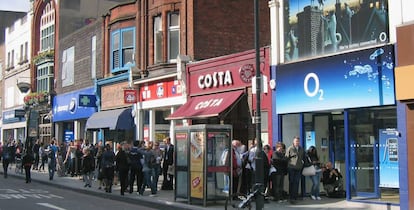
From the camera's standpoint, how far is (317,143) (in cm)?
1645

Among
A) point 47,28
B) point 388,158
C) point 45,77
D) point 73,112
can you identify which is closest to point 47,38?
point 47,28

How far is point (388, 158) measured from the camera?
44.8 ft

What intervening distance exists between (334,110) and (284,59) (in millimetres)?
2670

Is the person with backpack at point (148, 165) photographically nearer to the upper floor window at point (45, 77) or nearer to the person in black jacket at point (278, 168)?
the person in black jacket at point (278, 168)

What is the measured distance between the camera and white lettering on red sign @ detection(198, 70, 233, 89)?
19470mm

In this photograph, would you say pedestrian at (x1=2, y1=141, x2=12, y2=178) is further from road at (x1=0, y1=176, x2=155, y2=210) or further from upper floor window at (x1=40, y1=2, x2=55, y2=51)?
upper floor window at (x1=40, y1=2, x2=55, y2=51)

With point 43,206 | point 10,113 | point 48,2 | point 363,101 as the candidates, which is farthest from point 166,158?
point 10,113

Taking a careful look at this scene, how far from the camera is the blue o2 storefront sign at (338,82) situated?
1309cm

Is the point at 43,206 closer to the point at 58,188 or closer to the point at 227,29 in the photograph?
the point at 58,188

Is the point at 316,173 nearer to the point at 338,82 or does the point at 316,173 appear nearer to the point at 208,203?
the point at 338,82

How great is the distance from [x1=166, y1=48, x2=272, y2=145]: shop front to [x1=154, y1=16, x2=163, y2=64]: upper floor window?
11.2ft

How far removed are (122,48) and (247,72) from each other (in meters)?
10.8

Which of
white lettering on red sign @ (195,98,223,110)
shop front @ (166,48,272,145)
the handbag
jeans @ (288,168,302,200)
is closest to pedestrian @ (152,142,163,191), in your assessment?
shop front @ (166,48,272,145)

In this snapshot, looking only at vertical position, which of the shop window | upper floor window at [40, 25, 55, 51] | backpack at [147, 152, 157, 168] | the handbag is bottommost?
the handbag
